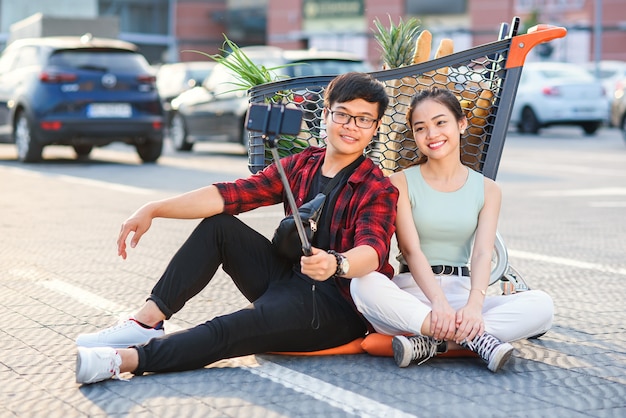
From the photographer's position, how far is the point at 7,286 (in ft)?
20.6

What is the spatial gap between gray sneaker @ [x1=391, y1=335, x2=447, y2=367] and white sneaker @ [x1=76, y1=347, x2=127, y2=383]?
1038 millimetres

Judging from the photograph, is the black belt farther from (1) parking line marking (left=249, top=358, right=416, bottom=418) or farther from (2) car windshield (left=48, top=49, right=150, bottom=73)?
(2) car windshield (left=48, top=49, right=150, bottom=73)

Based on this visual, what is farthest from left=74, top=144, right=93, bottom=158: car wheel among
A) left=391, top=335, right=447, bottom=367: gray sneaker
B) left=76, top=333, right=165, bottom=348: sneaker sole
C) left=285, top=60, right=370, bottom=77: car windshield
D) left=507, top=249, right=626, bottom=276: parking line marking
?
left=391, top=335, right=447, bottom=367: gray sneaker

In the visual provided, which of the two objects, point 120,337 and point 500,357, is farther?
point 120,337

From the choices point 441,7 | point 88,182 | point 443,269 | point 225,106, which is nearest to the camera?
point 443,269

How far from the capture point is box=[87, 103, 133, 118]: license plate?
14930mm

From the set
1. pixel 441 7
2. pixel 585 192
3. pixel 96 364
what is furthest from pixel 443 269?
pixel 441 7

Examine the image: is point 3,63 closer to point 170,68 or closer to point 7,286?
point 170,68

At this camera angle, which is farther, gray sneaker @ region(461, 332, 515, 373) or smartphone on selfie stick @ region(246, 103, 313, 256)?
gray sneaker @ region(461, 332, 515, 373)

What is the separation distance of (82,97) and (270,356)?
10.9 m

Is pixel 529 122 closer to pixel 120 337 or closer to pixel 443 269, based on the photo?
pixel 443 269

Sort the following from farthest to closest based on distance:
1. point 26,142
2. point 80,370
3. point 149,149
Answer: point 149,149, point 26,142, point 80,370

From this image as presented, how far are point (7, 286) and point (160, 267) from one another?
41.5 inches

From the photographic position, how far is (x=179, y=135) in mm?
19484
